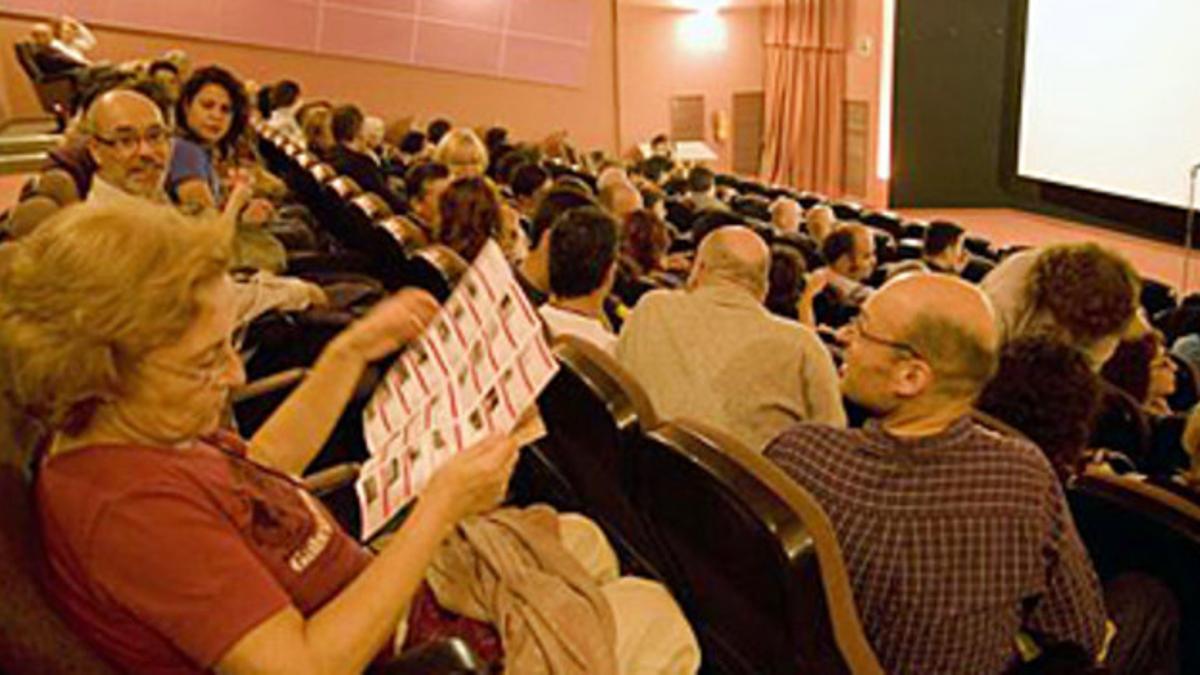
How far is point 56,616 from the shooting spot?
113cm

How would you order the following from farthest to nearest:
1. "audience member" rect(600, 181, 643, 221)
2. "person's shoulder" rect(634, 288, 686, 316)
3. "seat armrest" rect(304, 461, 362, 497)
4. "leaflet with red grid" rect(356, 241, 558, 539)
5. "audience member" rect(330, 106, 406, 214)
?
"audience member" rect(330, 106, 406, 214) → "audience member" rect(600, 181, 643, 221) → "person's shoulder" rect(634, 288, 686, 316) → "seat armrest" rect(304, 461, 362, 497) → "leaflet with red grid" rect(356, 241, 558, 539)

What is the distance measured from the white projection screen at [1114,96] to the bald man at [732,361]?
555 centimetres

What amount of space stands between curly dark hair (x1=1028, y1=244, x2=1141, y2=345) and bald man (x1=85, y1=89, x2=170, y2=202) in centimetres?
232

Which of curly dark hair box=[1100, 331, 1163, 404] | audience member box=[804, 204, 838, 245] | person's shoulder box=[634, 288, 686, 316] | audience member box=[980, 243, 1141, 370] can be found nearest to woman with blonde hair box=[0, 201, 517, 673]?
person's shoulder box=[634, 288, 686, 316]

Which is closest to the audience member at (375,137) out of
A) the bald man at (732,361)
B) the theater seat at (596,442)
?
the bald man at (732,361)

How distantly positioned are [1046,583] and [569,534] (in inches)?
29.0

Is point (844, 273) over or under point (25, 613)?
under

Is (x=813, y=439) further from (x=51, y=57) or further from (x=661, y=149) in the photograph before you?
(x=51, y=57)

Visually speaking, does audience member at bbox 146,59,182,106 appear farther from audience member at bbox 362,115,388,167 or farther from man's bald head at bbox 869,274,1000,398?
man's bald head at bbox 869,274,1000,398

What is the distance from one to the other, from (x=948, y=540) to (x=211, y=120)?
126 inches

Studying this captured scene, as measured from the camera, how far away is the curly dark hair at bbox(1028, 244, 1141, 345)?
292 centimetres

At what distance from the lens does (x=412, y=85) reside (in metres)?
12.5

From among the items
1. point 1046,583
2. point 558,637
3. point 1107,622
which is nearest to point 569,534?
point 558,637

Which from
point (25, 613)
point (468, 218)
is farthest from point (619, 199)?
point (25, 613)
